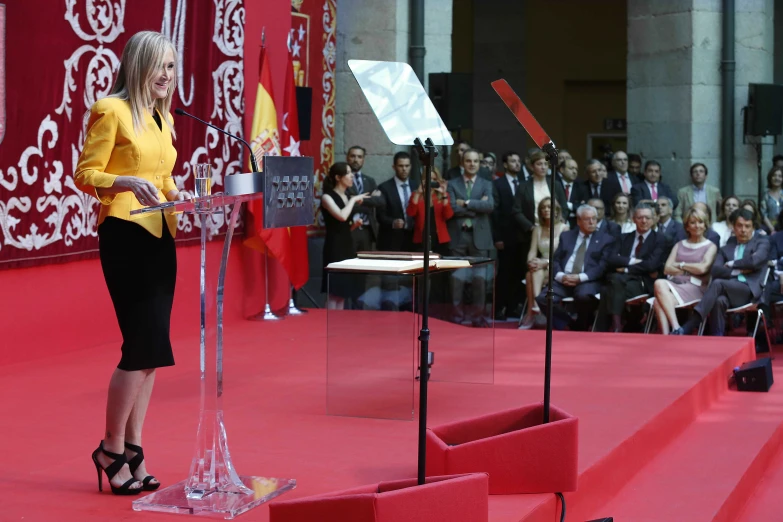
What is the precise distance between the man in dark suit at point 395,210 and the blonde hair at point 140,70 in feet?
19.5

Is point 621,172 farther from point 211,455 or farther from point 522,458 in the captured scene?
point 211,455

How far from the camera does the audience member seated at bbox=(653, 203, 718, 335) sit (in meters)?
Answer: 8.16

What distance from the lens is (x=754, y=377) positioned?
639cm

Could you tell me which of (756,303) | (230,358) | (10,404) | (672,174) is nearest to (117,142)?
(10,404)

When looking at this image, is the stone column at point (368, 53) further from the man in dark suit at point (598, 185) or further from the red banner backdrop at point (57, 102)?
the red banner backdrop at point (57, 102)

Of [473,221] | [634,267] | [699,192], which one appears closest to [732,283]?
[634,267]

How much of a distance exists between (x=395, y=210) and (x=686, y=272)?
7.82 feet

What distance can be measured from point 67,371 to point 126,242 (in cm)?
259

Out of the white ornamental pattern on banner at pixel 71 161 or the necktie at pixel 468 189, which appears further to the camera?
the necktie at pixel 468 189

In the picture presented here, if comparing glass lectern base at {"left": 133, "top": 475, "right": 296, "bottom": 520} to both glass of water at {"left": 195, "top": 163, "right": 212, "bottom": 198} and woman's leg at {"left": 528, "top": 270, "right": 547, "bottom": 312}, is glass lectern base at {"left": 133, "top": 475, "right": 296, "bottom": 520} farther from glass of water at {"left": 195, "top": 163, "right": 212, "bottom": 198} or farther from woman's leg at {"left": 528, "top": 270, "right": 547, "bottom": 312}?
woman's leg at {"left": 528, "top": 270, "right": 547, "bottom": 312}

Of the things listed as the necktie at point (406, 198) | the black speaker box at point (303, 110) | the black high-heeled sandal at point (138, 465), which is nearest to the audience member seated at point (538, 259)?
the necktie at point (406, 198)

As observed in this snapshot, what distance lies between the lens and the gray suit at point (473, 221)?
29.3 feet

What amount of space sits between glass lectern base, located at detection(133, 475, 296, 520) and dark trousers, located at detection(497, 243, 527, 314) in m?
6.60

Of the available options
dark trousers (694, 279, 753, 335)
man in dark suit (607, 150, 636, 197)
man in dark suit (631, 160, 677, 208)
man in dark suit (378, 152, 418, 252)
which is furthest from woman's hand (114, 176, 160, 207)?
man in dark suit (607, 150, 636, 197)
